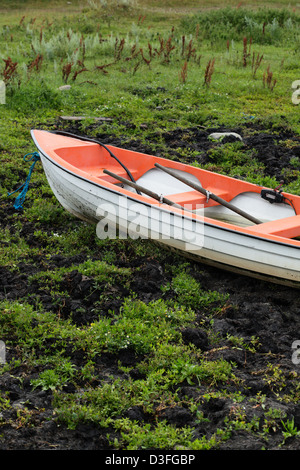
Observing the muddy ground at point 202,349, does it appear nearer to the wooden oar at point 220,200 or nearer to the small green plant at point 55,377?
the small green plant at point 55,377

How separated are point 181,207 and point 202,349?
1.91 m

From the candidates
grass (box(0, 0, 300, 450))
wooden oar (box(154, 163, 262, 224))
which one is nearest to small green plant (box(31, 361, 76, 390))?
grass (box(0, 0, 300, 450))

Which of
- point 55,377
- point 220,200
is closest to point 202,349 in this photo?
point 55,377

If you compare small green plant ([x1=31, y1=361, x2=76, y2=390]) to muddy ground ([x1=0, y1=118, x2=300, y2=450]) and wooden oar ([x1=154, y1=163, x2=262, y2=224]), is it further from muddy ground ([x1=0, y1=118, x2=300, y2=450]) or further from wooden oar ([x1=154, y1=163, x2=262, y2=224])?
wooden oar ([x1=154, y1=163, x2=262, y2=224])

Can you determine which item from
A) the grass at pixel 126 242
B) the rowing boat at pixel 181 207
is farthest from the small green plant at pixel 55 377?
the rowing boat at pixel 181 207

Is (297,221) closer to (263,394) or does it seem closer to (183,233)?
(183,233)

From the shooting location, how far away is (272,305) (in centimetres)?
527

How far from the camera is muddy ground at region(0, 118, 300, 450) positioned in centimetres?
359

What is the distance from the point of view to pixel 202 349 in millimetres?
4625

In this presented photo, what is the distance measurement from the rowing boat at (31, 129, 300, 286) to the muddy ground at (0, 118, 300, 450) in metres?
0.24

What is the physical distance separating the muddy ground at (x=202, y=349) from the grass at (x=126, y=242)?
6cm

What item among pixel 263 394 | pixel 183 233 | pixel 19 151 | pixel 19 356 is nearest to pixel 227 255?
pixel 183 233

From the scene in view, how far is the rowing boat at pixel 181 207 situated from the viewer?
5.30 m
